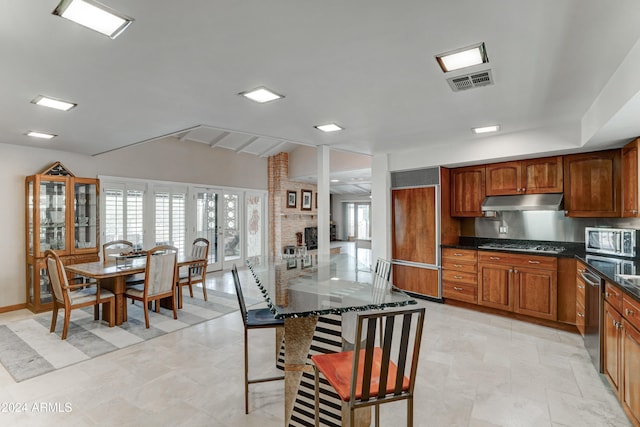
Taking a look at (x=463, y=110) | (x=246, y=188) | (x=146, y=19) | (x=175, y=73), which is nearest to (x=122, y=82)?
(x=175, y=73)

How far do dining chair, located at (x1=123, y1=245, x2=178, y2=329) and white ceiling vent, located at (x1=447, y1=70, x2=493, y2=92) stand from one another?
3579 millimetres

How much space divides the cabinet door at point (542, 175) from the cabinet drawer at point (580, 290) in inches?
45.9

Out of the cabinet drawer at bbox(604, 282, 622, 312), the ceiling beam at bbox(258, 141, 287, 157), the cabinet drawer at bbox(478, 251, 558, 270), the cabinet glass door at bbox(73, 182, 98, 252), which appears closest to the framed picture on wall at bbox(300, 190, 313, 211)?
the ceiling beam at bbox(258, 141, 287, 157)

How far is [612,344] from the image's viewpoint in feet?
7.70

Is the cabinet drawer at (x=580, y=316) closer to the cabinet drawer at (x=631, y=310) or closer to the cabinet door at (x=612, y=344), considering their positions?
the cabinet door at (x=612, y=344)

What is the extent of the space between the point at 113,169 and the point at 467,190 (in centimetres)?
599

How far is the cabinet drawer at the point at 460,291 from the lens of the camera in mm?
4449

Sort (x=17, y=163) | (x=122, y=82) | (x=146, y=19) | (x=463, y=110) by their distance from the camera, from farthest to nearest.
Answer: (x=17, y=163), (x=463, y=110), (x=122, y=82), (x=146, y=19)

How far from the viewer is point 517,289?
404 centimetres

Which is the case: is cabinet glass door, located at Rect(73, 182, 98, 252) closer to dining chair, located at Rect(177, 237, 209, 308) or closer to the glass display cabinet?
the glass display cabinet

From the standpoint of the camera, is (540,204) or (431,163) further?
(431,163)

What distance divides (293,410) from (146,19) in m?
2.37

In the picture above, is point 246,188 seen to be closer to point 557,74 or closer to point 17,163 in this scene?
point 17,163

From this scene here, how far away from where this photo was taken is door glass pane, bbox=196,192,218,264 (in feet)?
23.2
